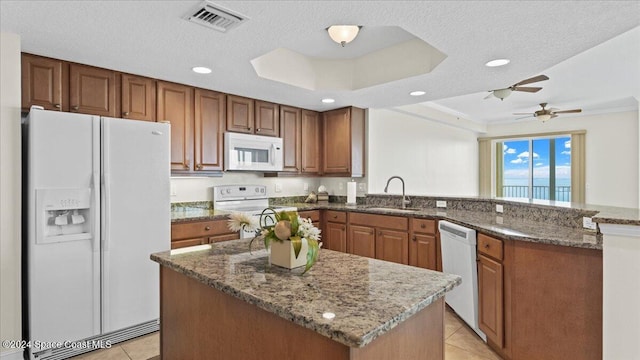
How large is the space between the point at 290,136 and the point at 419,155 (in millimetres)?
2497

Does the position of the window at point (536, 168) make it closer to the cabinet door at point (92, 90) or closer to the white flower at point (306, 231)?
the white flower at point (306, 231)

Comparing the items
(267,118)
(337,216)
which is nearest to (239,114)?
(267,118)

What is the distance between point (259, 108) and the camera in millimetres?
4035

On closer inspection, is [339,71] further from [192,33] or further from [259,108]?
[192,33]

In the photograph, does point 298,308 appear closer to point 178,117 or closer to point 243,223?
point 243,223

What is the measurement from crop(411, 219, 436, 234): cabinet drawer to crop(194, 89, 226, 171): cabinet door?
2.18 meters

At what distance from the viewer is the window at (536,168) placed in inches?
264

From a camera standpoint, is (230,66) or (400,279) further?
(230,66)

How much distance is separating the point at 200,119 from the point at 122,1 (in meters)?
1.75

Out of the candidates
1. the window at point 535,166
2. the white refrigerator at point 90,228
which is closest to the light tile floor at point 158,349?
the white refrigerator at point 90,228

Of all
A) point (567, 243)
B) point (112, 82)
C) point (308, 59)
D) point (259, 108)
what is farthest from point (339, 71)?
point (567, 243)

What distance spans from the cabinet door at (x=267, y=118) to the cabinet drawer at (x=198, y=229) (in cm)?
129

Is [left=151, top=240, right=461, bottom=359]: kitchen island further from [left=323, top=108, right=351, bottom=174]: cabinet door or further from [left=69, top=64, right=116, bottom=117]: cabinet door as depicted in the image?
[left=323, top=108, right=351, bottom=174]: cabinet door

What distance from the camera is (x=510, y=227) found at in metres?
2.48
